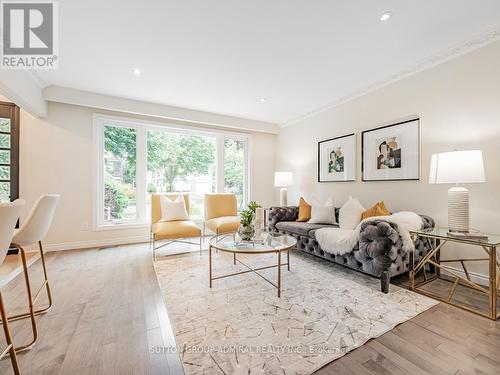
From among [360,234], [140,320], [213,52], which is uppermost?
[213,52]

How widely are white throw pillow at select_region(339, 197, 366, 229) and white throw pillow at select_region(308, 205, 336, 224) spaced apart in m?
0.40

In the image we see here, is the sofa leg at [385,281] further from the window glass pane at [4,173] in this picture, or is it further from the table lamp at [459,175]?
the window glass pane at [4,173]

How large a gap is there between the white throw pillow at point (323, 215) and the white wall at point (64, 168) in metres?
3.35

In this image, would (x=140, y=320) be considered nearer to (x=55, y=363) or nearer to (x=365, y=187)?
(x=55, y=363)

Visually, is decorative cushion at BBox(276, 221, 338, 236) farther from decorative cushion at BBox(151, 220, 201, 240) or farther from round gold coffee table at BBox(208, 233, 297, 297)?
decorative cushion at BBox(151, 220, 201, 240)

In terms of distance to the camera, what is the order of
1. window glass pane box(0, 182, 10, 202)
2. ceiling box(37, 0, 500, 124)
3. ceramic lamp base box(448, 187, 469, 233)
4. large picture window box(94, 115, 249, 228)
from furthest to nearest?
large picture window box(94, 115, 249, 228) < window glass pane box(0, 182, 10, 202) < ceramic lamp base box(448, 187, 469, 233) < ceiling box(37, 0, 500, 124)

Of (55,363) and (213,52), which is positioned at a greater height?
(213,52)

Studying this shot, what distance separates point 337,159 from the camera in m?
3.79

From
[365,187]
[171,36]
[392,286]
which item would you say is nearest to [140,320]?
[392,286]

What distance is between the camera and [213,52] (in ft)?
8.16

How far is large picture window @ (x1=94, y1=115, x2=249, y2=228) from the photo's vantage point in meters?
3.92

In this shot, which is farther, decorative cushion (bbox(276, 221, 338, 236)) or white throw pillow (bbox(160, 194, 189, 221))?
white throw pillow (bbox(160, 194, 189, 221))

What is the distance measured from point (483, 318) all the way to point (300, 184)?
3.22 metres

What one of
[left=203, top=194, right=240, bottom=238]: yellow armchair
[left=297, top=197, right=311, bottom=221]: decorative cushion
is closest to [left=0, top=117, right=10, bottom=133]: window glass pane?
[left=203, top=194, right=240, bottom=238]: yellow armchair
